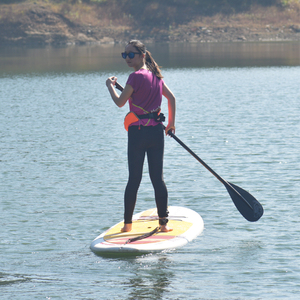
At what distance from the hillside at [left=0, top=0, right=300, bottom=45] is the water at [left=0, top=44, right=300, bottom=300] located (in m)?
66.2

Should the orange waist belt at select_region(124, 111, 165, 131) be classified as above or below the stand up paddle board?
above

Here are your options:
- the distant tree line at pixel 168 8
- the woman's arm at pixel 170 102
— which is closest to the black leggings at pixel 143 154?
the woman's arm at pixel 170 102

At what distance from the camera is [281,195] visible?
9.10 meters

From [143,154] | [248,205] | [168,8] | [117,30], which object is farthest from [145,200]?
[168,8]

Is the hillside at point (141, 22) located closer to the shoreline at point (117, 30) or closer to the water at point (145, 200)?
the shoreline at point (117, 30)

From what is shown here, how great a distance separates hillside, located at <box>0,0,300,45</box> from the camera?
86.6 metres

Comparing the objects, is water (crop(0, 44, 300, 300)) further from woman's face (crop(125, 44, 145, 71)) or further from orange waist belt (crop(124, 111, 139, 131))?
woman's face (crop(125, 44, 145, 71))

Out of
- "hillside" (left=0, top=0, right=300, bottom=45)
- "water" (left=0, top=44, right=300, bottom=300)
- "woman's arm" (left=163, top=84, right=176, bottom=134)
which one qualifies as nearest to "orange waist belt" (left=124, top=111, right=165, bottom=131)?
"woman's arm" (left=163, top=84, right=176, bottom=134)

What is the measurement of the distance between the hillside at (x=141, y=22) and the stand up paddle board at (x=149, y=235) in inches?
3189

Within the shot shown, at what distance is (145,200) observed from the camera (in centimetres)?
905

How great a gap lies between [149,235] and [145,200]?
243 centimetres

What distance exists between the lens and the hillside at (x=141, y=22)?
86.6 meters

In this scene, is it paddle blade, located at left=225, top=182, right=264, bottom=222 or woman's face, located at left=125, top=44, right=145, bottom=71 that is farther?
paddle blade, located at left=225, top=182, right=264, bottom=222

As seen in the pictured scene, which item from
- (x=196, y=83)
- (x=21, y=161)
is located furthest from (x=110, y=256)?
(x=196, y=83)
